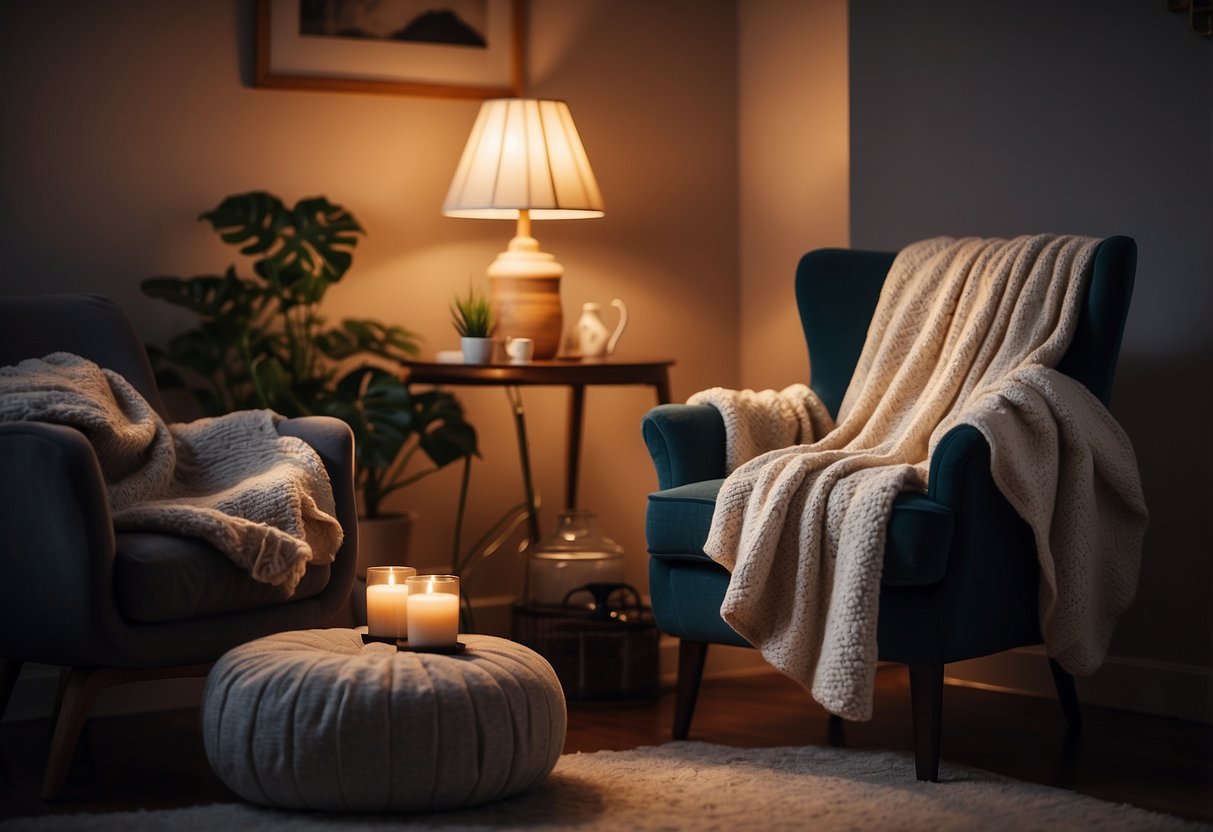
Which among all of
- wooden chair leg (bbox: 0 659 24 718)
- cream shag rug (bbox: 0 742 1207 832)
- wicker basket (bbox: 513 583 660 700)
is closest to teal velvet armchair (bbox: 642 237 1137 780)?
cream shag rug (bbox: 0 742 1207 832)

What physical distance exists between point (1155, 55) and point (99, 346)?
2139mm

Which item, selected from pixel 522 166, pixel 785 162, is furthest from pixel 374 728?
pixel 785 162

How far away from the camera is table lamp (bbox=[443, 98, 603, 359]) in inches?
133

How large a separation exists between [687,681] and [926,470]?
0.62 m

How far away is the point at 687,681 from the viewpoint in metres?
2.91

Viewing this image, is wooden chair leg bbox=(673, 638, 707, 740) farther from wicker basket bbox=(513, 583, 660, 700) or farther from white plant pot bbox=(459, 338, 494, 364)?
white plant pot bbox=(459, 338, 494, 364)

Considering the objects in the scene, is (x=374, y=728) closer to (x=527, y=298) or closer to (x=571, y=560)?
(x=571, y=560)

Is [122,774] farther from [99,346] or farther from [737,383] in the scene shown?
[737,383]

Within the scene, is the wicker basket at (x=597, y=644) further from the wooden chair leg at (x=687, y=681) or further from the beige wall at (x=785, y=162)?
the beige wall at (x=785, y=162)

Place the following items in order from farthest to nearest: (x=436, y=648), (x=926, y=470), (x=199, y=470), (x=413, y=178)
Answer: (x=413, y=178)
(x=199, y=470)
(x=926, y=470)
(x=436, y=648)

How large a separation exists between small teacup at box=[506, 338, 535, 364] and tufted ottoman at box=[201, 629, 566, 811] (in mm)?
1159

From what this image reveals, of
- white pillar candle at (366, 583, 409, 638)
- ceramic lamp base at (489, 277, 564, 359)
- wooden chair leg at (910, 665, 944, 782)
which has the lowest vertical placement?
wooden chair leg at (910, 665, 944, 782)

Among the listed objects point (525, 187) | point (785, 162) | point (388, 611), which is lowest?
point (388, 611)

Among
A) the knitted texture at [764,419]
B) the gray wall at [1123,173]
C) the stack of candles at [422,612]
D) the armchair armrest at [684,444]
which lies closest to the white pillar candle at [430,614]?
the stack of candles at [422,612]
